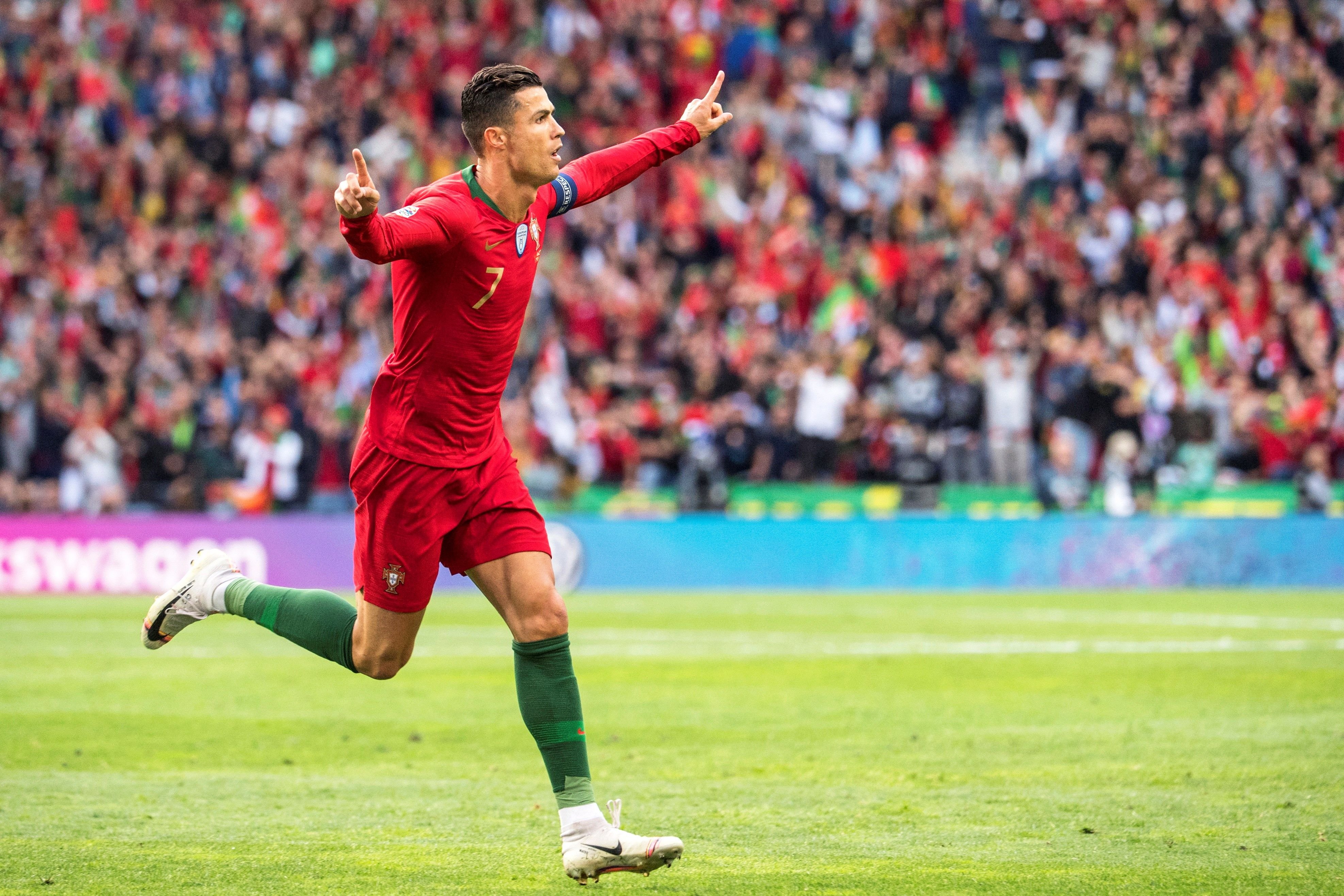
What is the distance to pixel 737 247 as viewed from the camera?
23469mm

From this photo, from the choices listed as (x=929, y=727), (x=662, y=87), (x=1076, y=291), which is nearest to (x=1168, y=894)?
(x=929, y=727)

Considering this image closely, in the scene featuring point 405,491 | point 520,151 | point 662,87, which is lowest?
point 405,491

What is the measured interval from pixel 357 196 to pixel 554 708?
1.83m

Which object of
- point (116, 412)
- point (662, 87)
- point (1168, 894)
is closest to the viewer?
point (1168, 894)

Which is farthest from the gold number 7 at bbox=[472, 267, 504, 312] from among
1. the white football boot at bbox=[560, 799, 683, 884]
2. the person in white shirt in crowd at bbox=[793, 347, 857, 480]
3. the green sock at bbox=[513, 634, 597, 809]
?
the person in white shirt in crowd at bbox=[793, 347, 857, 480]

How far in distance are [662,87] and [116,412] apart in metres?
9.59

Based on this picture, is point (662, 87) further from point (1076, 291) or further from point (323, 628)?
point (323, 628)

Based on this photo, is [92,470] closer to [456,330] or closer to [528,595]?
[456,330]

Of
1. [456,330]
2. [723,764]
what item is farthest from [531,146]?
[723,764]

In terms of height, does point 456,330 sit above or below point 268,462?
above

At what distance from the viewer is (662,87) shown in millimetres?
25672

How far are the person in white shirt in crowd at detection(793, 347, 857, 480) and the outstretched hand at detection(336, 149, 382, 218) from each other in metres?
15.4

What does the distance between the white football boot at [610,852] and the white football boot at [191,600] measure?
6.69 feet

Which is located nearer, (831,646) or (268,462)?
(831,646)
